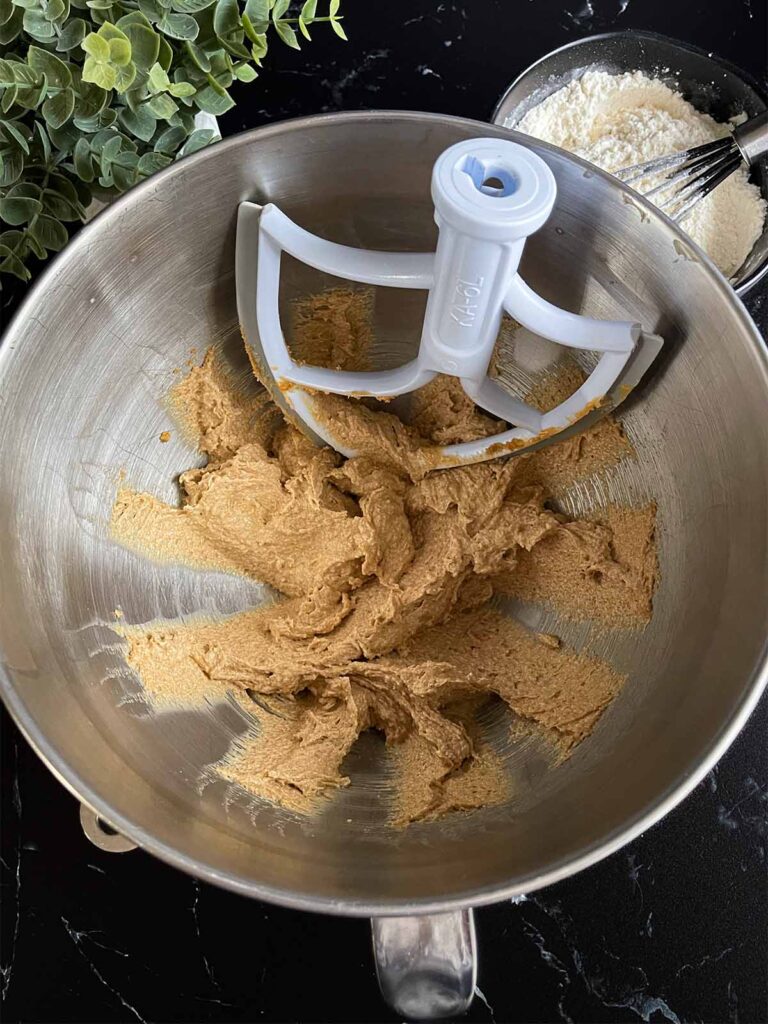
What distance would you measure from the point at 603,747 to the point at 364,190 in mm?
574

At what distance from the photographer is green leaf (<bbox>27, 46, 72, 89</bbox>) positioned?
0.77m

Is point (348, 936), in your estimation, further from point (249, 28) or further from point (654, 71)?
point (654, 71)

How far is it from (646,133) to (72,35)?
0.65 meters

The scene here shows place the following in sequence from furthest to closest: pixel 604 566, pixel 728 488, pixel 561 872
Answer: pixel 604 566
pixel 728 488
pixel 561 872

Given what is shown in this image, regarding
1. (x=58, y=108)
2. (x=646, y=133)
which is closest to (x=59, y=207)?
(x=58, y=108)

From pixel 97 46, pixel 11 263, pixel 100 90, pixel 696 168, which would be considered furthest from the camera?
pixel 696 168

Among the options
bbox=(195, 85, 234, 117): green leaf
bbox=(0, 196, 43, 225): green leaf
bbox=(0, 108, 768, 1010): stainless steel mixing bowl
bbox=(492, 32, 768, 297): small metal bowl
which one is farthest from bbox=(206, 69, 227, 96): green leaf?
bbox=(492, 32, 768, 297): small metal bowl

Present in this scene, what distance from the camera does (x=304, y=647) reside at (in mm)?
912

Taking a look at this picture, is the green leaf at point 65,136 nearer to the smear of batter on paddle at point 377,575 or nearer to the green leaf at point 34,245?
the green leaf at point 34,245

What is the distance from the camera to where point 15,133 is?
80 cm

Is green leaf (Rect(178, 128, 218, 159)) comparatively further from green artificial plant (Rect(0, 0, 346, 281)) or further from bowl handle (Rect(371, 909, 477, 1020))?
bowl handle (Rect(371, 909, 477, 1020))

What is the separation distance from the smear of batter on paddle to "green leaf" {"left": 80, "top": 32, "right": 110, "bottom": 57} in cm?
30

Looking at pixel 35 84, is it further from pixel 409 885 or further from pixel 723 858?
pixel 723 858

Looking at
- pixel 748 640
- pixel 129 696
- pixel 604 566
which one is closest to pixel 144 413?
pixel 129 696
